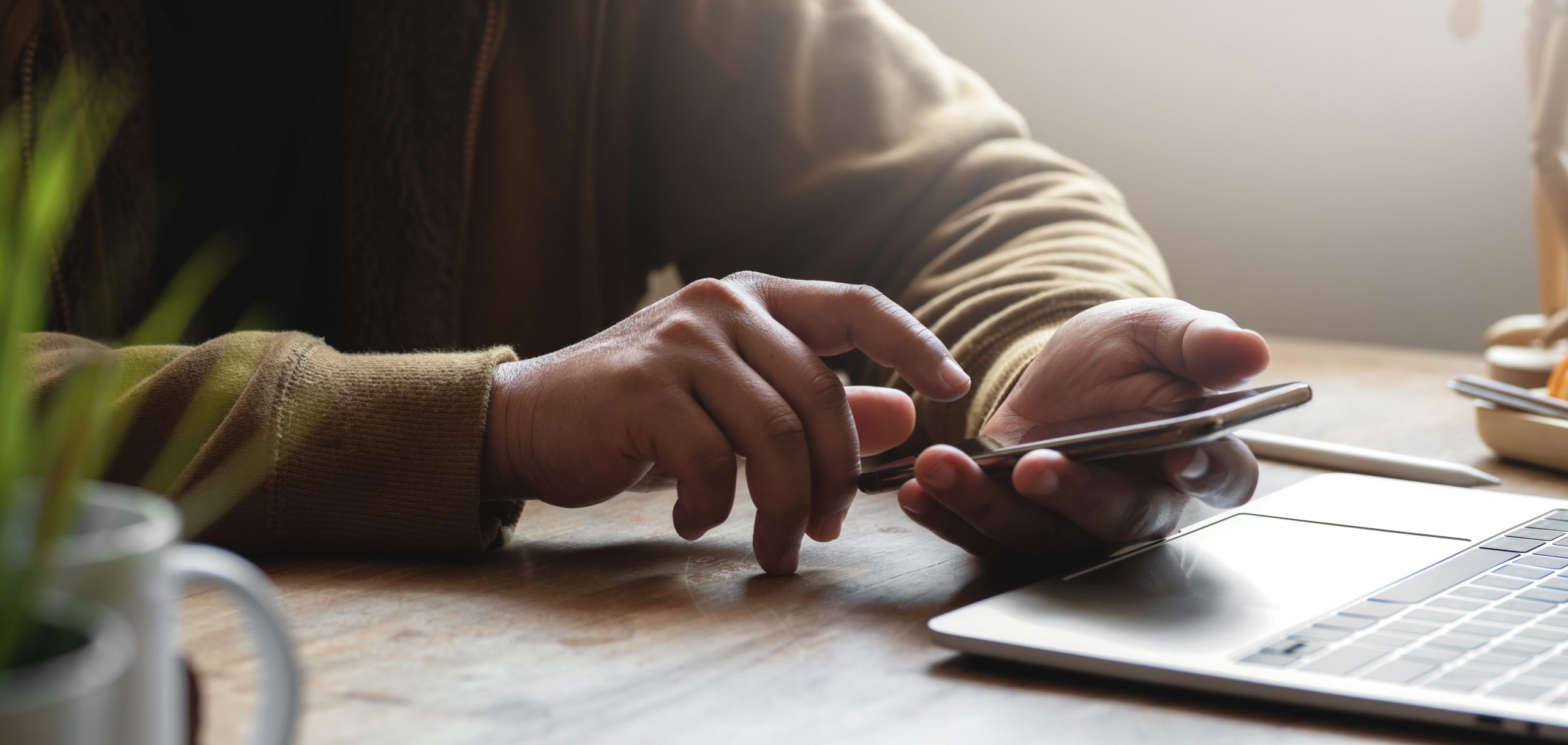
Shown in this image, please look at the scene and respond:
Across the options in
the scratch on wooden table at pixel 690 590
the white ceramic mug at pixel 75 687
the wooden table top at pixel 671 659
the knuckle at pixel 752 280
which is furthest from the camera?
the knuckle at pixel 752 280

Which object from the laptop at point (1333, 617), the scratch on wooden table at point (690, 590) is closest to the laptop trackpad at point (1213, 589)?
the laptop at point (1333, 617)

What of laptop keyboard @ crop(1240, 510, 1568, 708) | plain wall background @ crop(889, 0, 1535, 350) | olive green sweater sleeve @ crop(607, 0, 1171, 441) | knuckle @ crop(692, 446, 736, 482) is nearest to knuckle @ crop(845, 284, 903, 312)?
knuckle @ crop(692, 446, 736, 482)

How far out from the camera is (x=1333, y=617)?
0.46 meters

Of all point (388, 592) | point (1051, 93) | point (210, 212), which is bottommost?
point (388, 592)

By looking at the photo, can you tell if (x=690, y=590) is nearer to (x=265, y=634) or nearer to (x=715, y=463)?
(x=715, y=463)

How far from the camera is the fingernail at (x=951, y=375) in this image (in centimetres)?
60

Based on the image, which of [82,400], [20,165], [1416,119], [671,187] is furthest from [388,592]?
[1416,119]

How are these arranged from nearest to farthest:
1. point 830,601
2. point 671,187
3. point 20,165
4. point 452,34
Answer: point 830,601
point 20,165
point 452,34
point 671,187

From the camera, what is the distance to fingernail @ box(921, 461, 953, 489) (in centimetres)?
53

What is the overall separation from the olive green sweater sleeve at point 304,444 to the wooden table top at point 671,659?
20 millimetres

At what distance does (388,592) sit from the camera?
0.53 m

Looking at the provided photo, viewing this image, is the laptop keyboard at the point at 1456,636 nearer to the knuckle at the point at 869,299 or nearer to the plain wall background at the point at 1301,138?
the knuckle at the point at 869,299

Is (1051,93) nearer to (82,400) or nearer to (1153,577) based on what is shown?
(1153,577)

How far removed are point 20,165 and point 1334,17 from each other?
6.15ft
